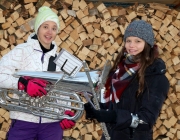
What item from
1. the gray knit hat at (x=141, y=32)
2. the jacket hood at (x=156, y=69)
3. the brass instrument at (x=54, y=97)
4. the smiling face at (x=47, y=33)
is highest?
the gray knit hat at (x=141, y=32)

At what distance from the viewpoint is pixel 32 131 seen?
2586 mm

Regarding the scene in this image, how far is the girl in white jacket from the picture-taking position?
2494 millimetres

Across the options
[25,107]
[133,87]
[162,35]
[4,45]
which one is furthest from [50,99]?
[162,35]

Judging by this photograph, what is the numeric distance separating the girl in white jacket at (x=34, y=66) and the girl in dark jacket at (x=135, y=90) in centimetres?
52

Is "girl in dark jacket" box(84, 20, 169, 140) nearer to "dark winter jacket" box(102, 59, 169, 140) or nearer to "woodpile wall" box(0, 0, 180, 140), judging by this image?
"dark winter jacket" box(102, 59, 169, 140)

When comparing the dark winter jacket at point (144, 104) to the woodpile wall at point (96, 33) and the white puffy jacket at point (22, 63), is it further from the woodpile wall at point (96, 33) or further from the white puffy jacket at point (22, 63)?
the woodpile wall at point (96, 33)

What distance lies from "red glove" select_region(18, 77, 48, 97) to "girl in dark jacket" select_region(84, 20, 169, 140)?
1.13ft

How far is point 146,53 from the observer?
206 centimetres

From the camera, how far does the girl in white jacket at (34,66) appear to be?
2.49m

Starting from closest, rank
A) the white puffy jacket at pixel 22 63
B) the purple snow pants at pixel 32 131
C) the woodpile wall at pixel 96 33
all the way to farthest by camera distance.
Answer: the white puffy jacket at pixel 22 63 < the purple snow pants at pixel 32 131 < the woodpile wall at pixel 96 33

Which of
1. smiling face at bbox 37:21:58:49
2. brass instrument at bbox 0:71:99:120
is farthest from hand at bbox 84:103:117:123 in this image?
smiling face at bbox 37:21:58:49

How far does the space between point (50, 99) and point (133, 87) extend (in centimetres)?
52

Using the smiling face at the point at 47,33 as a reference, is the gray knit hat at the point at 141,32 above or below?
above

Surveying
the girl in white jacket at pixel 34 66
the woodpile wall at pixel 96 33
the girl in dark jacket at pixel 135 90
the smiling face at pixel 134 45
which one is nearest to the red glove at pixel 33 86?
the girl in white jacket at pixel 34 66
